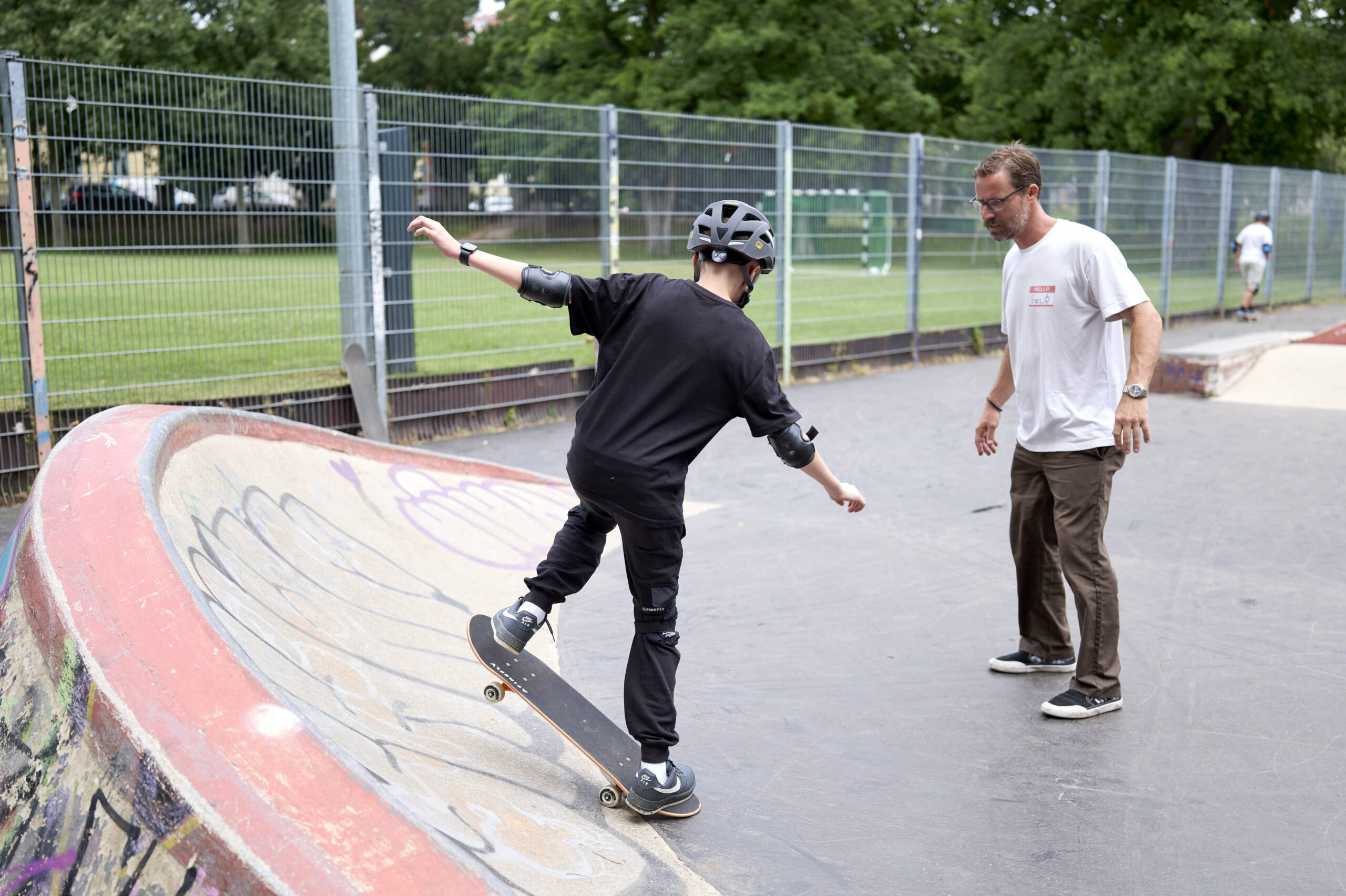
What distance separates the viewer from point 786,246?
12.8 meters

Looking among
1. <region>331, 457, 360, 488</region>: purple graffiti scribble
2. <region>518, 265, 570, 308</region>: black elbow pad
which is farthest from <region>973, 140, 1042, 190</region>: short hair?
<region>331, 457, 360, 488</region>: purple graffiti scribble

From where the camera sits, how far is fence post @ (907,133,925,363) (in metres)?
14.3

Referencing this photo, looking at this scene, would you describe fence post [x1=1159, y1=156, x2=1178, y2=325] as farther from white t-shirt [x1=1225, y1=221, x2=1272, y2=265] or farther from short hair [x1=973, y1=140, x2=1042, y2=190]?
short hair [x1=973, y1=140, x2=1042, y2=190]

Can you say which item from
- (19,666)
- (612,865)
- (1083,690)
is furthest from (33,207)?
(1083,690)

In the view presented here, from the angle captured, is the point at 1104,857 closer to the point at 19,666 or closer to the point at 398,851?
the point at 398,851

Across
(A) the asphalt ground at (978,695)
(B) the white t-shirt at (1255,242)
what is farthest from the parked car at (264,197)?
(B) the white t-shirt at (1255,242)

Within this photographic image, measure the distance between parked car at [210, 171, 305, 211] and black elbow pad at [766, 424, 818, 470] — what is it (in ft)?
19.1

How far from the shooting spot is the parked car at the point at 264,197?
25.7 ft

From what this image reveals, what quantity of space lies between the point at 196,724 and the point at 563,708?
1356 mm

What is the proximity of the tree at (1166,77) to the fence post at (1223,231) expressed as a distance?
1019cm

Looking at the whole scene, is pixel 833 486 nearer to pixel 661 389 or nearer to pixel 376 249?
pixel 661 389

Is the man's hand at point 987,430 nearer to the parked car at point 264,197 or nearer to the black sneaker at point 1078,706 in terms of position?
the black sneaker at point 1078,706

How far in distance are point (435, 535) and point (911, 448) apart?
4927 millimetres

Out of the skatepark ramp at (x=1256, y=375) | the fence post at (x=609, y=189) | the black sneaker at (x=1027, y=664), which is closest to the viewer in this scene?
the black sneaker at (x=1027, y=664)
